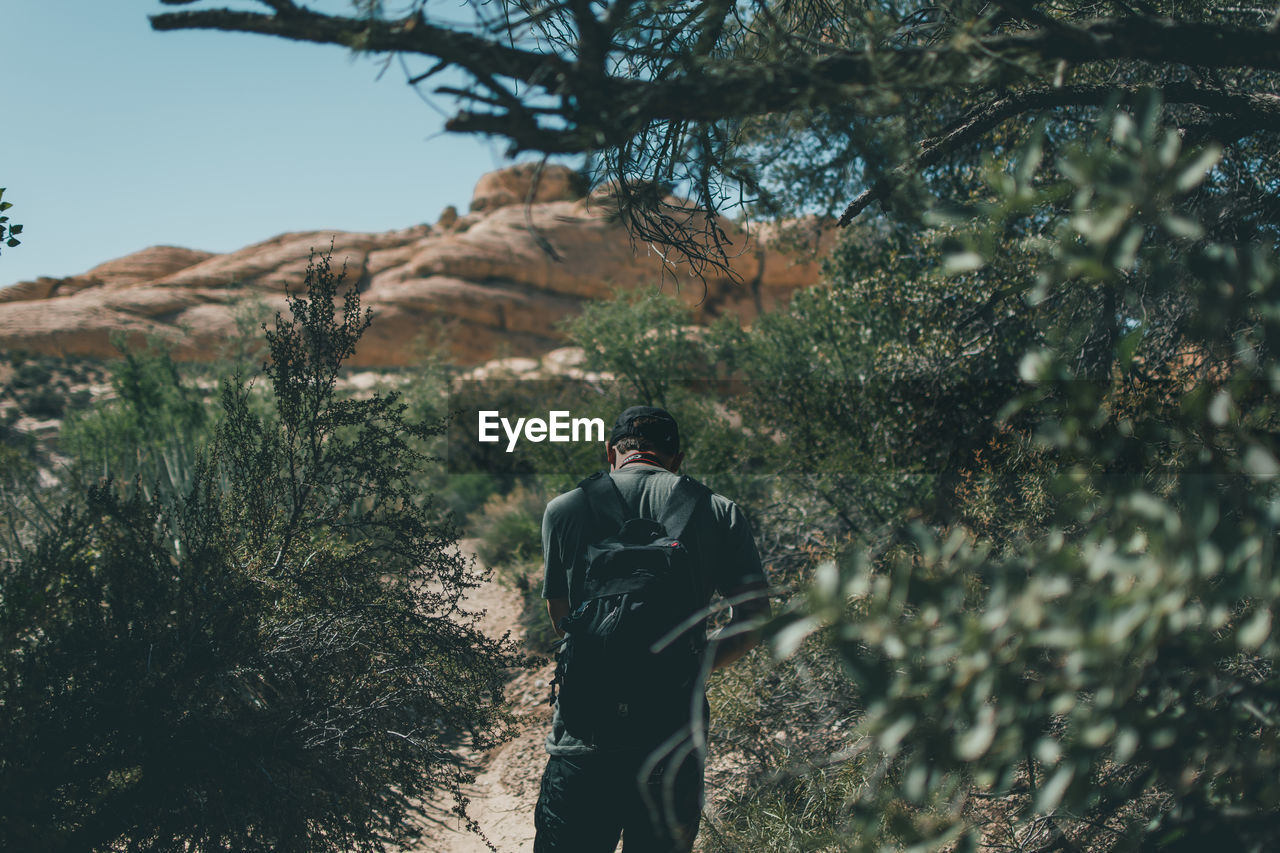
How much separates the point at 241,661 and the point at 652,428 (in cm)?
180

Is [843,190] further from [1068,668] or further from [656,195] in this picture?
[1068,668]

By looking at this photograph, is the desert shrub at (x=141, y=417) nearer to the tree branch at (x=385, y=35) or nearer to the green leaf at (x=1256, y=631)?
the tree branch at (x=385, y=35)

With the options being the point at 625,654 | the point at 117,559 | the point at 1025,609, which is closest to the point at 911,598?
the point at 1025,609

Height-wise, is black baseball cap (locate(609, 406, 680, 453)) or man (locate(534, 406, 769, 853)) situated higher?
black baseball cap (locate(609, 406, 680, 453))

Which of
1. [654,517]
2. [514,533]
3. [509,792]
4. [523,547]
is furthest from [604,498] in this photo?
[514,533]

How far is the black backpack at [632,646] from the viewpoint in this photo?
232 cm

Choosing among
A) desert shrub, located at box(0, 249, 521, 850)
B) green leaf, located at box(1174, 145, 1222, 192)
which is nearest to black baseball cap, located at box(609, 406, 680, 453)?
desert shrub, located at box(0, 249, 521, 850)

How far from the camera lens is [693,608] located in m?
2.45

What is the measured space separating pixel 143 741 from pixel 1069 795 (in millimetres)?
2856

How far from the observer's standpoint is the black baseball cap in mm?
2844

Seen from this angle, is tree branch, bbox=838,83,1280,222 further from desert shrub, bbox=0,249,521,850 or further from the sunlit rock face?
the sunlit rock face

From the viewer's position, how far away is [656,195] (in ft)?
8.71

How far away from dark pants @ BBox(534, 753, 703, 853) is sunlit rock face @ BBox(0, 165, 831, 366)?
2559 cm

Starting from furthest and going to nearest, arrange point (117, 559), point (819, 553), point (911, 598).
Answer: point (819, 553) → point (117, 559) → point (911, 598)
